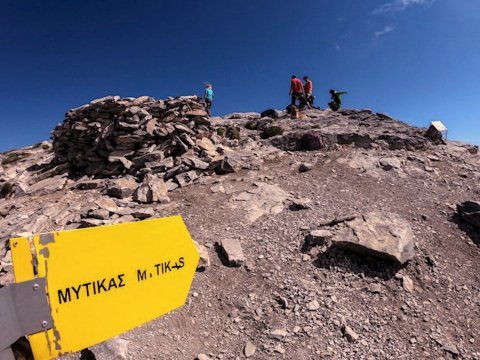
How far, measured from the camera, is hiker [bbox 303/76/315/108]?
23053 millimetres

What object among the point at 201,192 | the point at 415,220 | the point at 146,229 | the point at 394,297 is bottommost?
the point at 394,297

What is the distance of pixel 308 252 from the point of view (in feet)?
24.6

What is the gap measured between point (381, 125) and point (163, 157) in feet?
41.4

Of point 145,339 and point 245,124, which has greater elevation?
point 245,124

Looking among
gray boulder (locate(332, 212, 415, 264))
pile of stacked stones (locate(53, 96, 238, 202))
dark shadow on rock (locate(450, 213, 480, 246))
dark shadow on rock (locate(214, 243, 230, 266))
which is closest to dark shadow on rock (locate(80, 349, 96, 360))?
dark shadow on rock (locate(214, 243, 230, 266))

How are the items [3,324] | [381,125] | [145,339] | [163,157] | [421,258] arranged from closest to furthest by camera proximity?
[3,324] → [145,339] → [421,258] → [163,157] → [381,125]

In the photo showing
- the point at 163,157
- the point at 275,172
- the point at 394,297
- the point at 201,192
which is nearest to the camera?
the point at 394,297

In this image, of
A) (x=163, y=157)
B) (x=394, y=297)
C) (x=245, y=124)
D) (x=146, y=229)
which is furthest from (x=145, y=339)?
(x=245, y=124)

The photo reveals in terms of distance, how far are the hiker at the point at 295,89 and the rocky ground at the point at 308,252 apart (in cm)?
841

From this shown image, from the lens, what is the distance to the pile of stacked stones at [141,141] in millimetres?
13297

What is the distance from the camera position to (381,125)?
17.5m

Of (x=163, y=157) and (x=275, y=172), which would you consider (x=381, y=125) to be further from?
(x=163, y=157)

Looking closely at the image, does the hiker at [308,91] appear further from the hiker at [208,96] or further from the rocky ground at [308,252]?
the rocky ground at [308,252]

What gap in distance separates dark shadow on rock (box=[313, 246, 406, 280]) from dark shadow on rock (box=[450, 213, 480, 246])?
3077 mm
